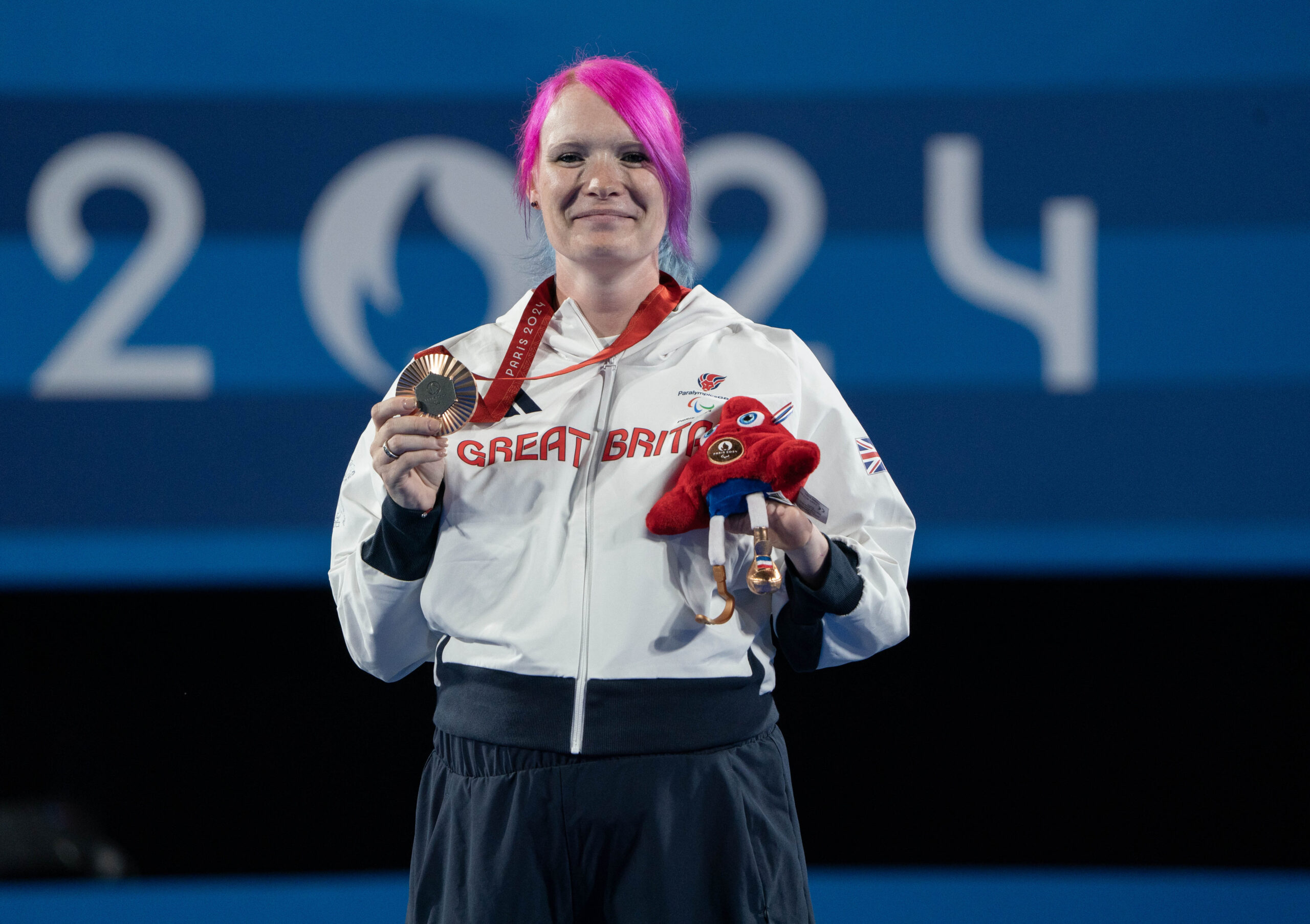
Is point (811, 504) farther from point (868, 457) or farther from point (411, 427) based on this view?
point (411, 427)

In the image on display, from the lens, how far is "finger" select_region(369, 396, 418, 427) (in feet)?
3.93

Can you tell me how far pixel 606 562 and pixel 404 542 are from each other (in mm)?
240

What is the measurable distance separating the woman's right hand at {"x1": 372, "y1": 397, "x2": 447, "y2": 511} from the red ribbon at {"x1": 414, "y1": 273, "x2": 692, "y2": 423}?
9cm

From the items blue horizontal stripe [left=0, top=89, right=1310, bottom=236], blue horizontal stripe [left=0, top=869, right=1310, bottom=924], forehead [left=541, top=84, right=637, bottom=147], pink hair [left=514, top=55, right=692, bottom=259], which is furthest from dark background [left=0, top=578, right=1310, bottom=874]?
forehead [left=541, top=84, right=637, bottom=147]

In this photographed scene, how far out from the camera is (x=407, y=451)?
3.89 ft

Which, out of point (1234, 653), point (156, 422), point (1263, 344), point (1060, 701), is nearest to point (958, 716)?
point (1060, 701)

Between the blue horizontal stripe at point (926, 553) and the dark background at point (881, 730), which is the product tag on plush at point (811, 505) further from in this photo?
the dark background at point (881, 730)

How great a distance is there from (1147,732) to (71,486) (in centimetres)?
250

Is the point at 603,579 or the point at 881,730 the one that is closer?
the point at 603,579

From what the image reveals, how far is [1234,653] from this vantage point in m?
2.46

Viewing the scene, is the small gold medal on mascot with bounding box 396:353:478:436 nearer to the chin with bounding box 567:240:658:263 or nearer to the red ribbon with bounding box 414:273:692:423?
the red ribbon with bounding box 414:273:692:423

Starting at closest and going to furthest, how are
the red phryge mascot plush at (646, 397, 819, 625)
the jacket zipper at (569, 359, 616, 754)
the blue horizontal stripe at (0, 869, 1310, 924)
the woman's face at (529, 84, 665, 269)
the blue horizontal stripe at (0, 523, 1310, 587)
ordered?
the red phryge mascot plush at (646, 397, 819, 625), the jacket zipper at (569, 359, 616, 754), the woman's face at (529, 84, 665, 269), the blue horizontal stripe at (0, 523, 1310, 587), the blue horizontal stripe at (0, 869, 1310, 924)

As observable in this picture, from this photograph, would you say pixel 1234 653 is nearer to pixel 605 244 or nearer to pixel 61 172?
pixel 605 244

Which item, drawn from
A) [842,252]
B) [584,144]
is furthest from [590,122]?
[842,252]
